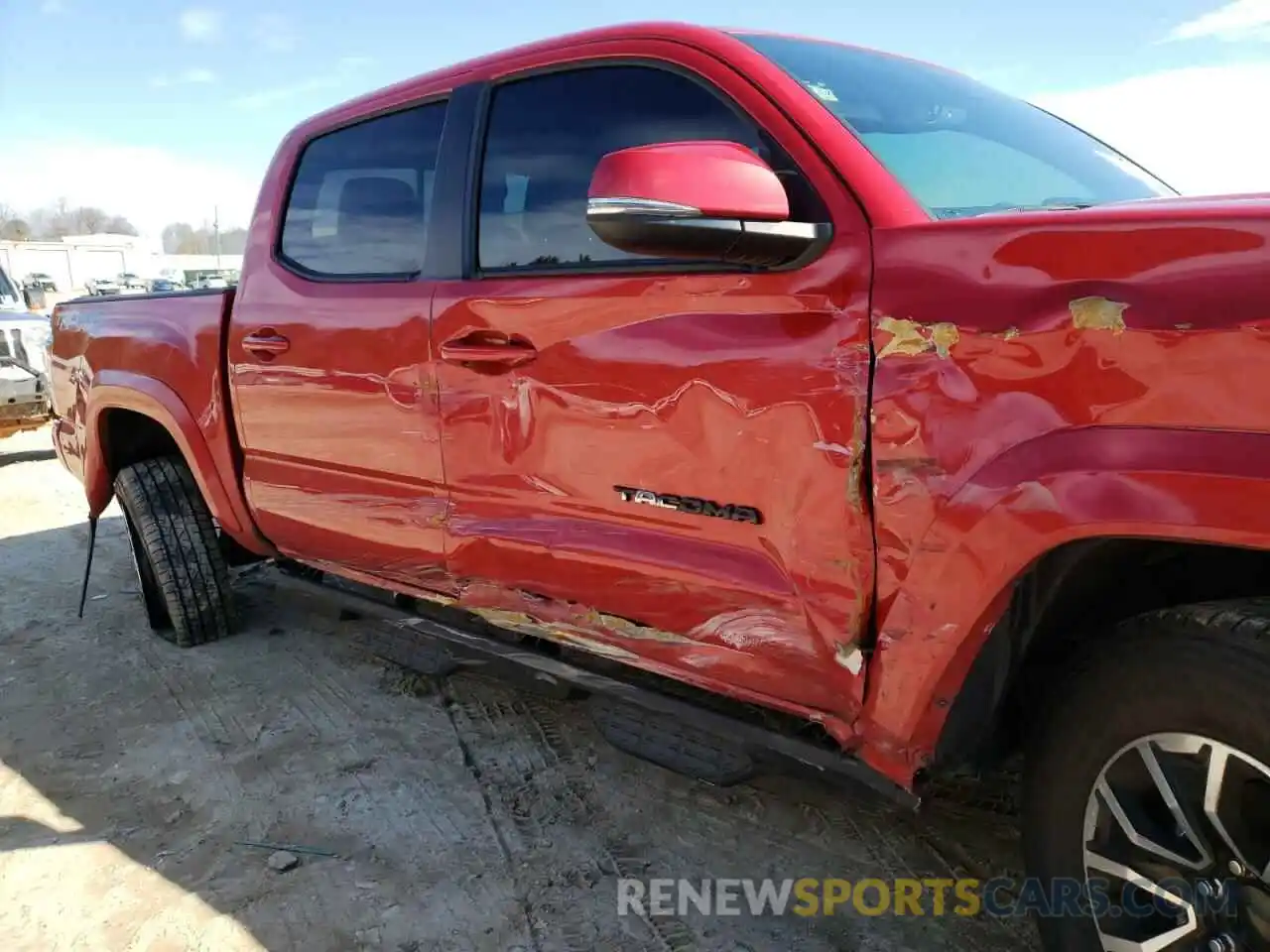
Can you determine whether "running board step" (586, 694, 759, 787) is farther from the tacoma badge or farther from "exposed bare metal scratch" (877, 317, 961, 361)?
"exposed bare metal scratch" (877, 317, 961, 361)

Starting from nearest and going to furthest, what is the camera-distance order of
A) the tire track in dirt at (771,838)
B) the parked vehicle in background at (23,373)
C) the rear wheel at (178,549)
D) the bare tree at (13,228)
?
the tire track in dirt at (771,838), the rear wheel at (178,549), the parked vehicle in background at (23,373), the bare tree at (13,228)

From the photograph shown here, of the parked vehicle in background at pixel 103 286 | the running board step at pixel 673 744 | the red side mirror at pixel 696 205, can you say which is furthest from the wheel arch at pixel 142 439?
the parked vehicle in background at pixel 103 286

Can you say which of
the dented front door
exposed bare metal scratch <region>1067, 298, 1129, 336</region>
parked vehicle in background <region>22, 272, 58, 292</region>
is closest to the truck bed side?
the dented front door

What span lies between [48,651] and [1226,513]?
4391mm

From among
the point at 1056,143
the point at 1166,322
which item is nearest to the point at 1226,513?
the point at 1166,322

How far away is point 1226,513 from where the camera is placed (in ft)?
4.38

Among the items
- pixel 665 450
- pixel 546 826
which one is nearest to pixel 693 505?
pixel 665 450

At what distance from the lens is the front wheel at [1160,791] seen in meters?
1.44

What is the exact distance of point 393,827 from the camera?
2.68 metres

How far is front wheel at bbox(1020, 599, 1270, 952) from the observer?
1441mm

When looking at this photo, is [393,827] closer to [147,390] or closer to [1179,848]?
[1179,848]

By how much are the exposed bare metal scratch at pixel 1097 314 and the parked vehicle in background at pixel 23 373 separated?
8.43 meters

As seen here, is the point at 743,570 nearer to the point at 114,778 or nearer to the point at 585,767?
the point at 585,767

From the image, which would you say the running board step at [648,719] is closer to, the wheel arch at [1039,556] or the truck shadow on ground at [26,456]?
the wheel arch at [1039,556]
